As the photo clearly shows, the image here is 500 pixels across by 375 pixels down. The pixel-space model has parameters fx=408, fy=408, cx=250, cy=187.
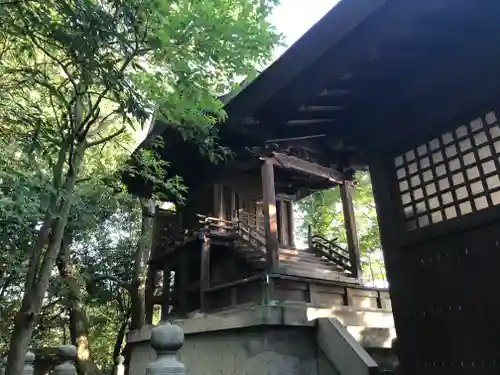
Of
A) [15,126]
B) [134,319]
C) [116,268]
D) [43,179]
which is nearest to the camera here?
[43,179]

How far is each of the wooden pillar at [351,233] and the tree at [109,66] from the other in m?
5.19

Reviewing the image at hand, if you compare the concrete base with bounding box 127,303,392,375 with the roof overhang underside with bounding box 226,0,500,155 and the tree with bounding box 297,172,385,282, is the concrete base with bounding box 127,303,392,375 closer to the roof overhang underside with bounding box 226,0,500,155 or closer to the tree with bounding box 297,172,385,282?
the roof overhang underside with bounding box 226,0,500,155

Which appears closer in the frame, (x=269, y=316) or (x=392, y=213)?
(x=392, y=213)

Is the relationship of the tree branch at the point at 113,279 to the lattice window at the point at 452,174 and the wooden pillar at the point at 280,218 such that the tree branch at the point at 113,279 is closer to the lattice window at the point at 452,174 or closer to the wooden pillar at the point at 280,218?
the wooden pillar at the point at 280,218

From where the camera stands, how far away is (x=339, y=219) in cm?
1769

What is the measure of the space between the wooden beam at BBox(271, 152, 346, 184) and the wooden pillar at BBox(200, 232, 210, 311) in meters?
2.57

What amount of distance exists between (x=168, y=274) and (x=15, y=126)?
22.7 feet

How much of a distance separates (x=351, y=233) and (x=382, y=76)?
6743 millimetres

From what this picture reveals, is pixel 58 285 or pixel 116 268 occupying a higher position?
pixel 116 268

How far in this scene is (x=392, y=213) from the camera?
11.5 ft

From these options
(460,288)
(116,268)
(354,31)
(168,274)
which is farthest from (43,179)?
(116,268)

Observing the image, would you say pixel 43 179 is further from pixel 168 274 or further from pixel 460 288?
pixel 168 274

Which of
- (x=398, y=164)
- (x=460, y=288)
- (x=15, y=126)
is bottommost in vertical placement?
(x=460, y=288)

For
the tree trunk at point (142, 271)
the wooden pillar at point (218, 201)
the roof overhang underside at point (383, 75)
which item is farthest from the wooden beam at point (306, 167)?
the tree trunk at point (142, 271)
